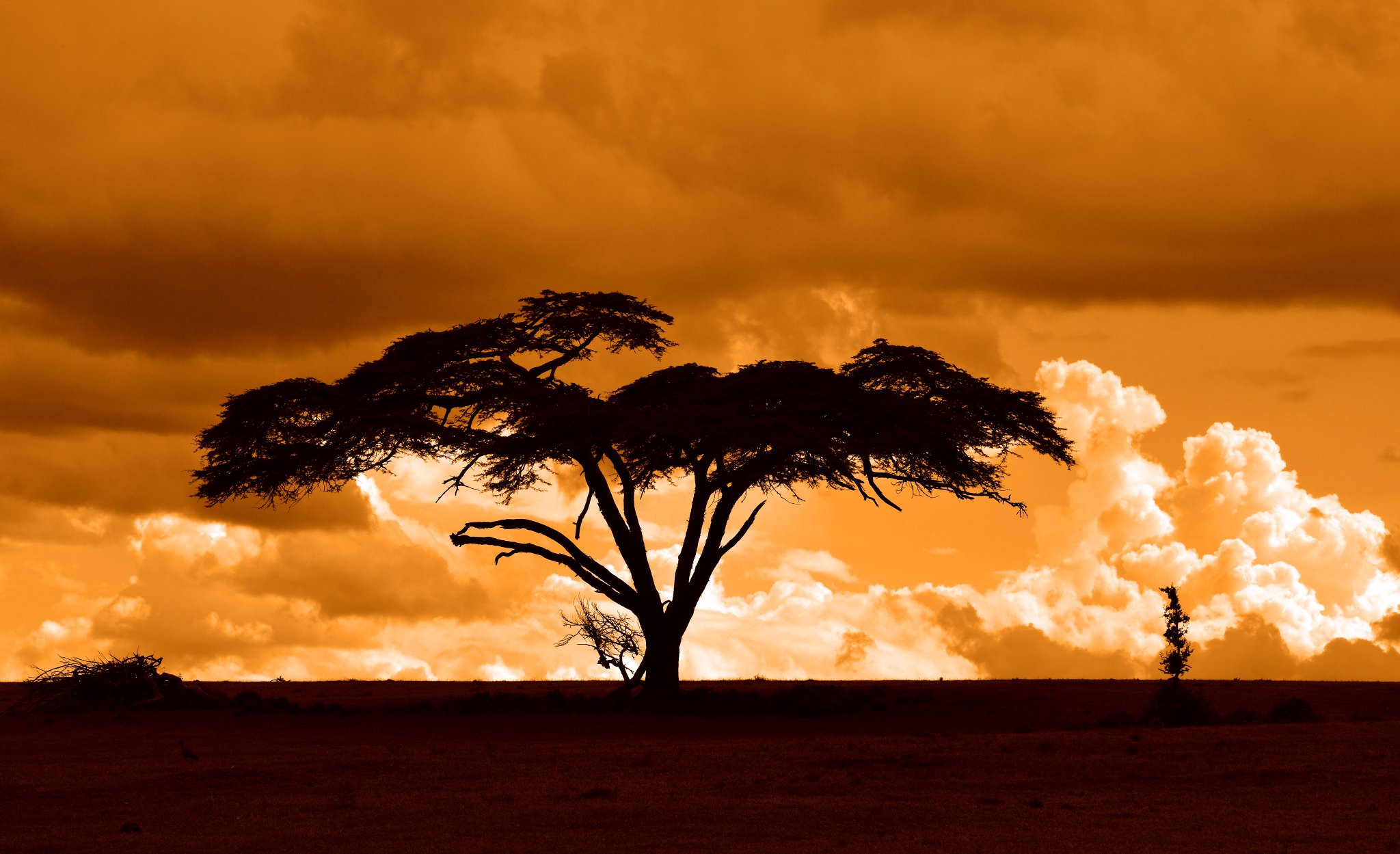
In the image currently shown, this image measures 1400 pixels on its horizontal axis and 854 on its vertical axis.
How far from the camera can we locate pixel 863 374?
43750 mm

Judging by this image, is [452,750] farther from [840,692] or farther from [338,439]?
[840,692]

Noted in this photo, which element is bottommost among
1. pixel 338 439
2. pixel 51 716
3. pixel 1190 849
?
pixel 1190 849

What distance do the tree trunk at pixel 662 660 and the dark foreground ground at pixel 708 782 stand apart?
202cm

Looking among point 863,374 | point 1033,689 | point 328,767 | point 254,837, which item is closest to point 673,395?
point 863,374

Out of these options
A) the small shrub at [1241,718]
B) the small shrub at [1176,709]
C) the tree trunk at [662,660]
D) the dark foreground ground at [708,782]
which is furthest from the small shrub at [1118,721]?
the tree trunk at [662,660]

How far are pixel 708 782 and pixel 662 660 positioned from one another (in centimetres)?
1690

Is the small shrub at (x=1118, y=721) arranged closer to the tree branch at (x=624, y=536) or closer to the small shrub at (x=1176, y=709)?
the small shrub at (x=1176, y=709)

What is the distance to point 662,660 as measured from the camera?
41844 millimetres

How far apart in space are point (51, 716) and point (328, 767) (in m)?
18.1

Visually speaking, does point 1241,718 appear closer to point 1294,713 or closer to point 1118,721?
point 1294,713

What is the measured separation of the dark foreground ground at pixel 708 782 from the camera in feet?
64.2

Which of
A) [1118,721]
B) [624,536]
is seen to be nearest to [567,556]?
[624,536]

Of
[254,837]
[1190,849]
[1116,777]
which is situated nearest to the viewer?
[1190,849]

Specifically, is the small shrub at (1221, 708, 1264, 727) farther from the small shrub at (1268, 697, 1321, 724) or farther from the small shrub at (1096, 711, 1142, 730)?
the small shrub at (1096, 711, 1142, 730)
